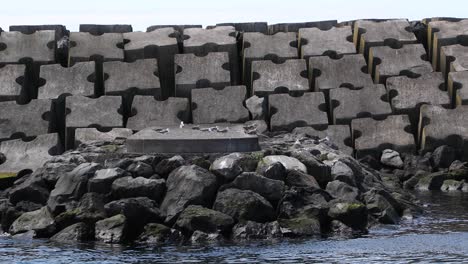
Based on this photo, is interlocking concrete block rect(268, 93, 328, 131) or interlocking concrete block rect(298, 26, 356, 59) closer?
interlocking concrete block rect(268, 93, 328, 131)

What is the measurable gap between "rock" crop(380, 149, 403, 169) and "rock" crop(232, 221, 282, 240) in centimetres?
661

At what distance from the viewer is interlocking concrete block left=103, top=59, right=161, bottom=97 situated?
21500 mm

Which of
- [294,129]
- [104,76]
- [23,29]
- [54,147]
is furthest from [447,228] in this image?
[23,29]

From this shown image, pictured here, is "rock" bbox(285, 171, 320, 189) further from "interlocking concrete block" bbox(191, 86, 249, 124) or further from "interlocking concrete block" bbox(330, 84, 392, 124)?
"interlocking concrete block" bbox(330, 84, 392, 124)

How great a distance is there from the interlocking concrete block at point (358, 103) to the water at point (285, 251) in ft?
22.5

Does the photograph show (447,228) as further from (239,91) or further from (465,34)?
(465,34)

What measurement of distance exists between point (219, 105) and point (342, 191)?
20.9ft

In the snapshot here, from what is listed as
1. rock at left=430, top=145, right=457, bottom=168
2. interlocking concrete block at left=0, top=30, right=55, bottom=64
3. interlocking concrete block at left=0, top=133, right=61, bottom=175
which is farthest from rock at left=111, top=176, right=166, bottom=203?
interlocking concrete block at left=0, top=30, right=55, bottom=64

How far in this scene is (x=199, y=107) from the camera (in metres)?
21.0

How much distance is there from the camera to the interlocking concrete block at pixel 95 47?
891 inches

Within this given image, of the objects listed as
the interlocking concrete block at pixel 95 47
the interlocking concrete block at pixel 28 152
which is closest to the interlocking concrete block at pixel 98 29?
the interlocking concrete block at pixel 95 47

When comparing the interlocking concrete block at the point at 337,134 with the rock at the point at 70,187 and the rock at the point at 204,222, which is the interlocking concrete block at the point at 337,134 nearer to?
the rock at the point at 70,187

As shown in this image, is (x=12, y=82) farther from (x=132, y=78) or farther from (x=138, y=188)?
(x=138, y=188)

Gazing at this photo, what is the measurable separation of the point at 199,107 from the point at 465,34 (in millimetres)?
6159
